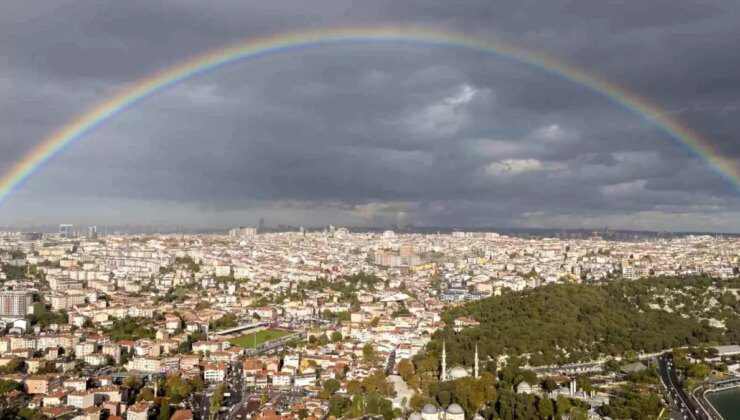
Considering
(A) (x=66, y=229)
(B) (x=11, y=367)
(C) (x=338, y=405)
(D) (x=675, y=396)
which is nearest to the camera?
(C) (x=338, y=405)

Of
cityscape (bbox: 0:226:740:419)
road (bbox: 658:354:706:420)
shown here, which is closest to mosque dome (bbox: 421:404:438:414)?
cityscape (bbox: 0:226:740:419)

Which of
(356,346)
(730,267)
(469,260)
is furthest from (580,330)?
(469,260)

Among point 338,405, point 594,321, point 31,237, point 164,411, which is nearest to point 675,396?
point 594,321

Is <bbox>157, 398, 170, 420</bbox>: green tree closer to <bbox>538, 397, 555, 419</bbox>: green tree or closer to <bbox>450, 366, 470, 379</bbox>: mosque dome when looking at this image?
<bbox>450, 366, 470, 379</bbox>: mosque dome

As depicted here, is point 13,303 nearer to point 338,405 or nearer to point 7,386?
point 7,386

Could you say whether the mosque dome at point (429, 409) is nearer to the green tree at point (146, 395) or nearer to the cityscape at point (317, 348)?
the cityscape at point (317, 348)

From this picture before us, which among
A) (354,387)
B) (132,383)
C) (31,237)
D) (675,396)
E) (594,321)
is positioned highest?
(31,237)
